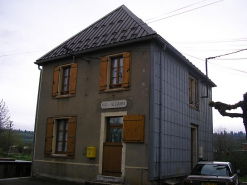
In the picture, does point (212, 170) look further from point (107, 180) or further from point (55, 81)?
point (55, 81)

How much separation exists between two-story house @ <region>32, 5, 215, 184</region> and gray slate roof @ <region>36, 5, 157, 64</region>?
0.06 m

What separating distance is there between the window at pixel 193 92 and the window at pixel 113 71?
525 centimetres

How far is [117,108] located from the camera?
12391mm

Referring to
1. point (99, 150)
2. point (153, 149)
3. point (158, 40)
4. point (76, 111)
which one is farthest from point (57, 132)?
point (158, 40)

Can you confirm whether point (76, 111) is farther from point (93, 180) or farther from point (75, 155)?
point (93, 180)

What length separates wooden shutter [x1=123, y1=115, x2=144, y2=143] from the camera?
1134cm

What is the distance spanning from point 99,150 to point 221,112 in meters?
5.52

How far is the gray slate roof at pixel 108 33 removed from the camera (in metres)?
12.8

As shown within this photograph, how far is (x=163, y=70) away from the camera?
12.7 meters

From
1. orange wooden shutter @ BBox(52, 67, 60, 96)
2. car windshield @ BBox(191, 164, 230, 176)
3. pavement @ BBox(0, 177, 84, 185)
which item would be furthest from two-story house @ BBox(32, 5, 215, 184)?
car windshield @ BBox(191, 164, 230, 176)

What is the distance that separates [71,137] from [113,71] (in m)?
3.86

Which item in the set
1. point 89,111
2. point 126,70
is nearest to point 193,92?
point 126,70

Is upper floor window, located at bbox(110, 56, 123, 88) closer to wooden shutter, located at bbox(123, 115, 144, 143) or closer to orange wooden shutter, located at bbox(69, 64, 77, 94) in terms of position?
wooden shutter, located at bbox(123, 115, 144, 143)

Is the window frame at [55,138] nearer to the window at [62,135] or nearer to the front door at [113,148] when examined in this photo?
the window at [62,135]
